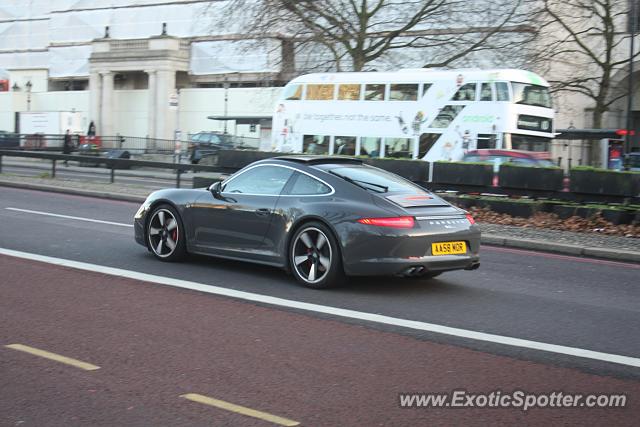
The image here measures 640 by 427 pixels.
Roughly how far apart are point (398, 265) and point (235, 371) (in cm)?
283

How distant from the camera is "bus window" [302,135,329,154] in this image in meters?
28.5

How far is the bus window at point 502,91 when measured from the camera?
24547mm

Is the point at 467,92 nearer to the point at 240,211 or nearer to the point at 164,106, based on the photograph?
the point at 240,211

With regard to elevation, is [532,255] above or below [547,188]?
below

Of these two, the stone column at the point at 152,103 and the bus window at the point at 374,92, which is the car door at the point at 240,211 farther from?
the stone column at the point at 152,103

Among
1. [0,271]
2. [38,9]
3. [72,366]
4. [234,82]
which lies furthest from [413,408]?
[38,9]

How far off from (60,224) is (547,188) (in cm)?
914

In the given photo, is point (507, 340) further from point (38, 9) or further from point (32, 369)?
point (38, 9)

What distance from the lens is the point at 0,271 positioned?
8883 mm

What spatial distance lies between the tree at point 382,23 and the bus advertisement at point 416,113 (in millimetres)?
3838

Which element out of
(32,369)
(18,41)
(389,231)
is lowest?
(32,369)

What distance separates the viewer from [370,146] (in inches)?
1085

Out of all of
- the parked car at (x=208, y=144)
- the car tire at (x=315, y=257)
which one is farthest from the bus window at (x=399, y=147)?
the car tire at (x=315, y=257)

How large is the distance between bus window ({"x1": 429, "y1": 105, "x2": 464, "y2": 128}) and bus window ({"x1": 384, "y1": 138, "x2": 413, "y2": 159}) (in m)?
1.12
